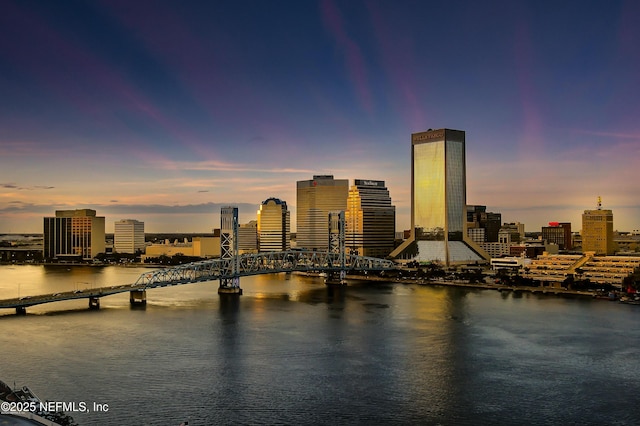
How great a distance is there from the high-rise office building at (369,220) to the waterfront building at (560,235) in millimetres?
25319

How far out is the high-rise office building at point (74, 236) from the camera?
8438cm

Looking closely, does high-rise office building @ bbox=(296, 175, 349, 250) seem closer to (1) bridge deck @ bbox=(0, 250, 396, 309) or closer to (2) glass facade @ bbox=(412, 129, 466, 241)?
(2) glass facade @ bbox=(412, 129, 466, 241)

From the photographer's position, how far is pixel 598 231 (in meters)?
50.7

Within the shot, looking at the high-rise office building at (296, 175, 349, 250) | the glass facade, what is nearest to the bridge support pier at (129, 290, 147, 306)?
the glass facade

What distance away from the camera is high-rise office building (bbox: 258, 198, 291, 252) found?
7825cm

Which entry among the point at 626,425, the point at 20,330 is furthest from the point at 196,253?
the point at 626,425

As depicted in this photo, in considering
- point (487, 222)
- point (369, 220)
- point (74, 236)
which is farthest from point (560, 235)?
point (74, 236)

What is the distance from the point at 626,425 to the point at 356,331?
36.2 feet

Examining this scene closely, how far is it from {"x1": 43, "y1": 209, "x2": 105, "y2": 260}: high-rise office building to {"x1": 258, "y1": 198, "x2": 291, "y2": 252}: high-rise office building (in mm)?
22497

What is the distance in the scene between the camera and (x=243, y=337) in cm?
2112

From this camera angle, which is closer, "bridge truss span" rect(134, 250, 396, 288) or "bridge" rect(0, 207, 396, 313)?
"bridge" rect(0, 207, 396, 313)

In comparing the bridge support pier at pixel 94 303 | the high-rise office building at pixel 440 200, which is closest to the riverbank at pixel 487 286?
the high-rise office building at pixel 440 200

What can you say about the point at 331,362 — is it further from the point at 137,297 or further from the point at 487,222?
the point at 487,222

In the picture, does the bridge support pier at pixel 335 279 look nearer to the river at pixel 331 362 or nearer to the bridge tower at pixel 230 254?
the bridge tower at pixel 230 254
